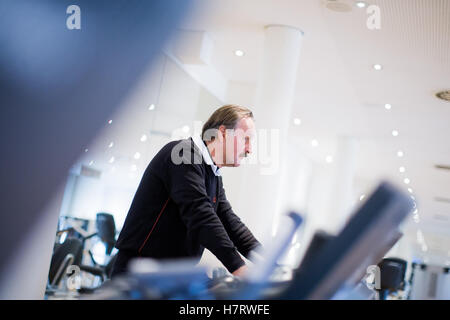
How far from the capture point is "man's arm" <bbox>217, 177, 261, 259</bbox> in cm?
184

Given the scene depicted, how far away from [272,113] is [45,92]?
3213mm

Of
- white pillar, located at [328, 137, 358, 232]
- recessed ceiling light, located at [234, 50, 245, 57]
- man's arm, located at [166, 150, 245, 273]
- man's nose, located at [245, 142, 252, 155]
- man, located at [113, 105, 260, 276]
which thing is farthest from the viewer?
white pillar, located at [328, 137, 358, 232]

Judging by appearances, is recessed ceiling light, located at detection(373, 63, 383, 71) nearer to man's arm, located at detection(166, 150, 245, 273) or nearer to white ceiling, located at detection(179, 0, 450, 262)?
white ceiling, located at detection(179, 0, 450, 262)

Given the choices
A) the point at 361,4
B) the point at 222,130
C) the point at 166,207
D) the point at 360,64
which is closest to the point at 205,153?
the point at 222,130

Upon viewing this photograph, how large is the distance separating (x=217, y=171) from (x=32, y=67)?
1295 millimetres

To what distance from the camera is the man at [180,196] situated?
5.04 feet

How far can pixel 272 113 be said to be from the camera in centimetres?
559

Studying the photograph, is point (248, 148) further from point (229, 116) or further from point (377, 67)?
point (377, 67)

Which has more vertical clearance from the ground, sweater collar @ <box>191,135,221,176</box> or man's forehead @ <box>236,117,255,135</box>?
man's forehead @ <box>236,117,255,135</box>

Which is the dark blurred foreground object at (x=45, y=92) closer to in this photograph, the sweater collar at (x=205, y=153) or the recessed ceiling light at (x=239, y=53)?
the sweater collar at (x=205, y=153)

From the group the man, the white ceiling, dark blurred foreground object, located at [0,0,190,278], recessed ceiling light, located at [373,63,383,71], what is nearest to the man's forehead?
the man

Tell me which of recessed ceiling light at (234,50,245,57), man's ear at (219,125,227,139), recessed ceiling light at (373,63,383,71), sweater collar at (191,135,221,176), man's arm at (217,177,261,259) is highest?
recessed ceiling light at (234,50,245,57)

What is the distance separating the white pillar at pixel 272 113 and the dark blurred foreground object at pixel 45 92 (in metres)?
2.55

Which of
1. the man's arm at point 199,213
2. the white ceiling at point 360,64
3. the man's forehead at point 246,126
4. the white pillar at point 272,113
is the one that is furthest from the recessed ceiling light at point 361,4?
the man's arm at point 199,213
